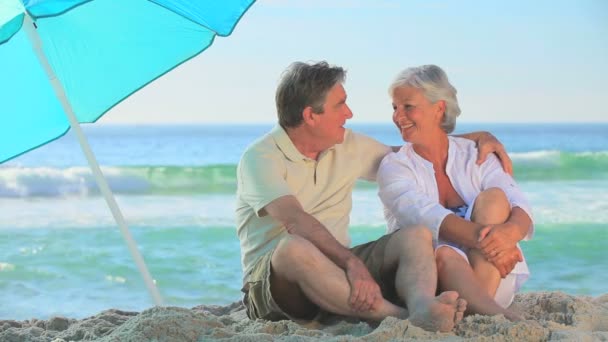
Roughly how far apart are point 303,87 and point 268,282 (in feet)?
2.39

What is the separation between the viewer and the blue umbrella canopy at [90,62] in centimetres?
353

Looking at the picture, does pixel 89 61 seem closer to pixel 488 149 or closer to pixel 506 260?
pixel 488 149

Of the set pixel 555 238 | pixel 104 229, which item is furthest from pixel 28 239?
pixel 555 238

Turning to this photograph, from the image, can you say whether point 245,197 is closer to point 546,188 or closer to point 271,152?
point 271,152

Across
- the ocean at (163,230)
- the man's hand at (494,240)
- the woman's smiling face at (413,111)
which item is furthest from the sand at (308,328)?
the ocean at (163,230)

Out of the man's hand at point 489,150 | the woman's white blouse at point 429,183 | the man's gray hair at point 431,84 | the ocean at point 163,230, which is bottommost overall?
the ocean at point 163,230

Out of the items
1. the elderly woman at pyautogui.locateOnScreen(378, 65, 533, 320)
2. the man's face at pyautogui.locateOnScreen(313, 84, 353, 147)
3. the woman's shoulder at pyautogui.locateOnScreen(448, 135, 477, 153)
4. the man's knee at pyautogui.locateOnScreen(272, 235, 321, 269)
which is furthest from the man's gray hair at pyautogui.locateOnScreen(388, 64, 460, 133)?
the man's knee at pyautogui.locateOnScreen(272, 235, 321, 269)

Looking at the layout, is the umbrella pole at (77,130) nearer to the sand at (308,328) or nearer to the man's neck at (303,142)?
the sand at (308,328)

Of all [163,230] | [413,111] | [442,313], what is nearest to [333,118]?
[413,111]

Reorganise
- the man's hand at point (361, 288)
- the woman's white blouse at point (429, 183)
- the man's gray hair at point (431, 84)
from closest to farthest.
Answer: the man's hand at point (361, 288) → the woman's white blouse at point (429, 183) → the man's gray hair at point (431, 84)

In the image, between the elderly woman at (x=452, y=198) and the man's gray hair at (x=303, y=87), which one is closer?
the elderly woman at (x=452, y=198)

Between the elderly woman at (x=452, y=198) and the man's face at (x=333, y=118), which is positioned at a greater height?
the man's face at (x=333, y=118)

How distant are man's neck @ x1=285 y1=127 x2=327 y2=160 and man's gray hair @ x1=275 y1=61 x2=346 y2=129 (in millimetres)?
24

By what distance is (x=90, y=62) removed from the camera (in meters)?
3.58
